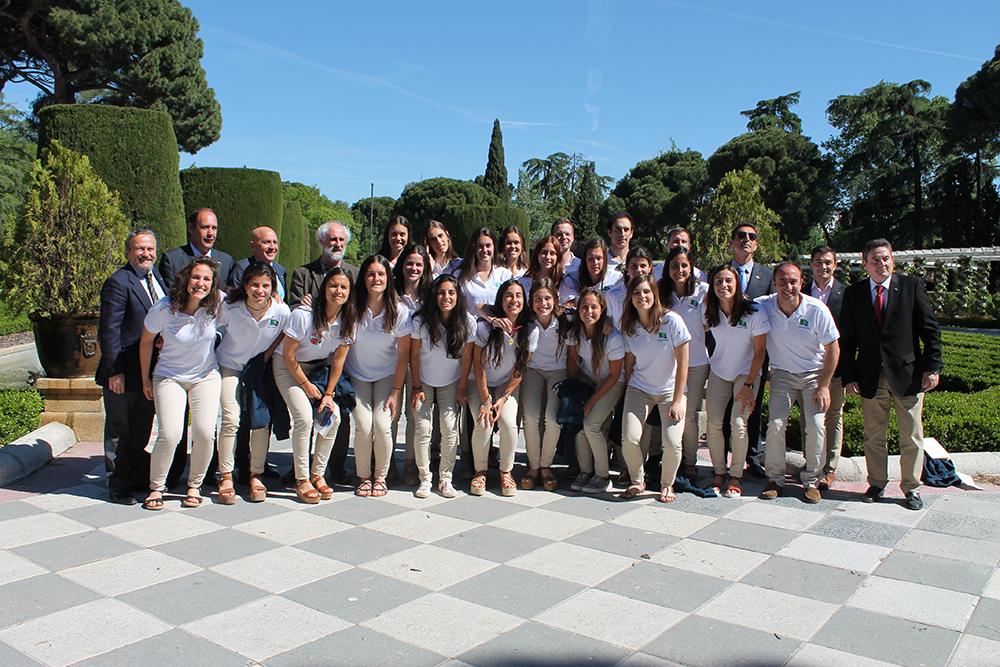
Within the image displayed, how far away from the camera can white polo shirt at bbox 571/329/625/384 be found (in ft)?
18.3

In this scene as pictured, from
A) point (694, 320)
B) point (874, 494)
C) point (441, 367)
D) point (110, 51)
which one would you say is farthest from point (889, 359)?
point (110, 51)

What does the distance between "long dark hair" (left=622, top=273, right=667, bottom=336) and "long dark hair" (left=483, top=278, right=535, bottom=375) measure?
65 centimetres

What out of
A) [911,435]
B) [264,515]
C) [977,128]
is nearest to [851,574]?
[911,435]

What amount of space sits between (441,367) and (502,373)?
43cm

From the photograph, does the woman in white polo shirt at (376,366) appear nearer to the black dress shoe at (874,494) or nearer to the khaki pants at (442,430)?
the khaki pants at (442,430)

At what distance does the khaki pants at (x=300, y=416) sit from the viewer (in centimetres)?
531

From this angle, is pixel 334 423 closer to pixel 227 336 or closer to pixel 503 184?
pixel 227 336

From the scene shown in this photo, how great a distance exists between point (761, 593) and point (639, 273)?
2423mm

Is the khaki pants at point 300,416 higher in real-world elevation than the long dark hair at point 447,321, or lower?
lower

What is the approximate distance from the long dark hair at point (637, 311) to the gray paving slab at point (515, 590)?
204 centimetres

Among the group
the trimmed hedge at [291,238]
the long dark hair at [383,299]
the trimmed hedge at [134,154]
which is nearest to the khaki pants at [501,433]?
the long dark hair at [383,299]

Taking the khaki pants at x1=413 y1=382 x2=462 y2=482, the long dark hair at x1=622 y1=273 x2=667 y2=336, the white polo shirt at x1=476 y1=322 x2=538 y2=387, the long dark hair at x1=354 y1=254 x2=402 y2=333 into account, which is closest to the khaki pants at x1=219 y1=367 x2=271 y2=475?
the long dark hair at x1=354 y1=254 x2=402 y2=333

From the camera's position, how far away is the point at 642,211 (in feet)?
151

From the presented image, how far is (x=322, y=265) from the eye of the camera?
5.93 m
